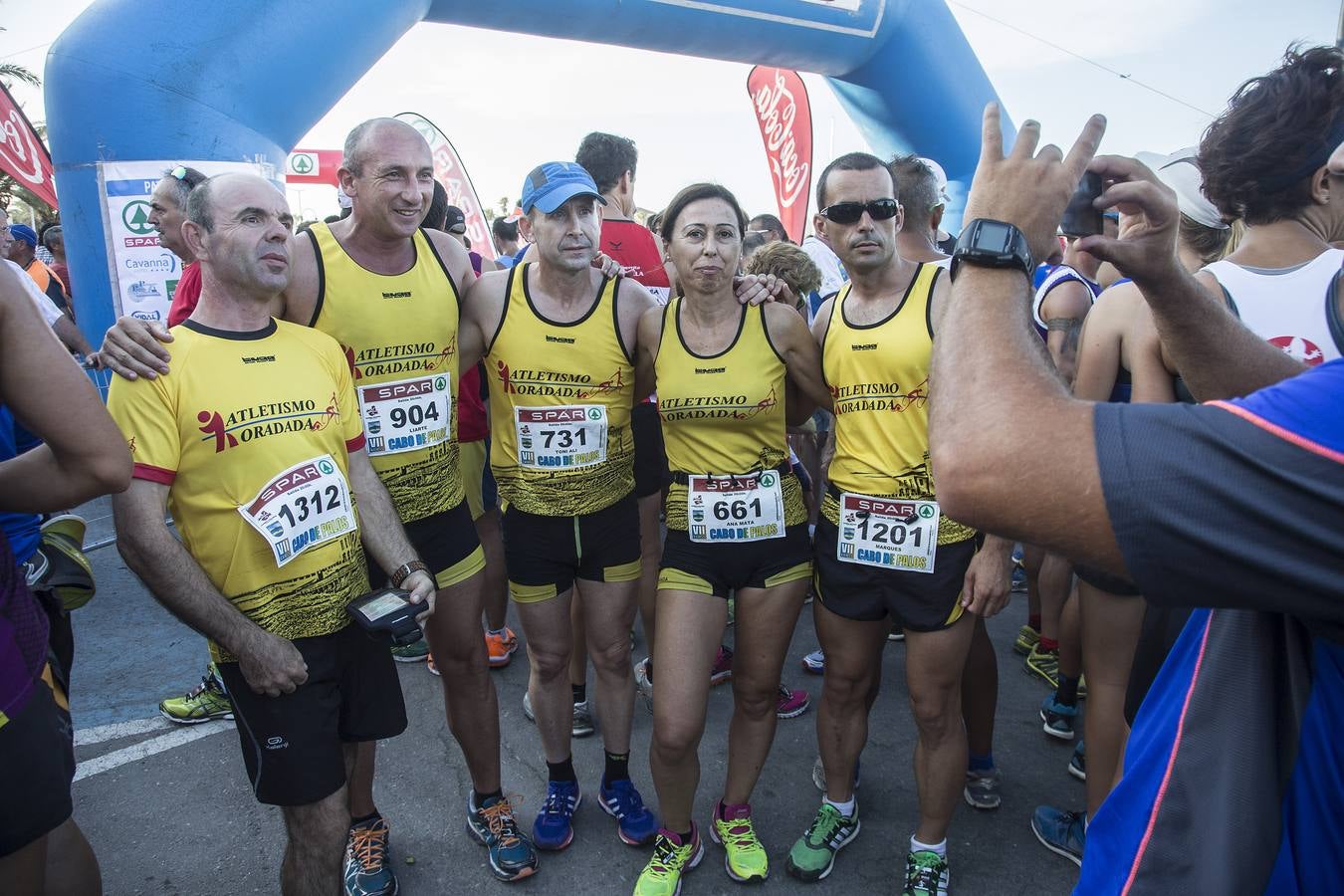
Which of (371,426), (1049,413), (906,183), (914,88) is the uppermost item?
(914,88)

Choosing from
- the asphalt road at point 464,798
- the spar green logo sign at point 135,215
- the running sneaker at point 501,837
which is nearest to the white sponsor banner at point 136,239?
the spar green logo sign at point 135,215

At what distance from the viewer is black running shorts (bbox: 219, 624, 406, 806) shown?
2092mm

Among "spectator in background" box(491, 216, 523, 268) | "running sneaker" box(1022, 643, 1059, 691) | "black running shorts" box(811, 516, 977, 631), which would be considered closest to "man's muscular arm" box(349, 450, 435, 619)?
"black running shorts" box(811, 516, 977, 631)

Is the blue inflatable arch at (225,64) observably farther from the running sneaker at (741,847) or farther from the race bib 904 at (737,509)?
the running sneaker at (741,847)

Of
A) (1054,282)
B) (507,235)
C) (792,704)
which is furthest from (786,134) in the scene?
(792,704)

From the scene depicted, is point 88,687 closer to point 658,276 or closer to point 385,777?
point 385,777

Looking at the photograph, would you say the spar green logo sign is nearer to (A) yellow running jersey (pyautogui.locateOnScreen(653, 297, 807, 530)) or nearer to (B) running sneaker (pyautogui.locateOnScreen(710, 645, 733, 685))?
(A) yellow running jersey (pyautogui.locateOnScreen(653, 297, 807, 530))

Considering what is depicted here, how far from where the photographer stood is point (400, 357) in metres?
2.74

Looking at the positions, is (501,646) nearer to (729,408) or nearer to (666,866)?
(666,866)

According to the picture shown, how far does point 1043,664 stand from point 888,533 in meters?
2.07

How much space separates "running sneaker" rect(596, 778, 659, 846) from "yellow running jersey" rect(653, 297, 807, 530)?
1.03m

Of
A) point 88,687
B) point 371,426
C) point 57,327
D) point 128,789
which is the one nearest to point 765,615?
point 371,426

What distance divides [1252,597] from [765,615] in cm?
195

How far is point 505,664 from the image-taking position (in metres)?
4.18
